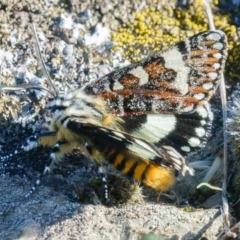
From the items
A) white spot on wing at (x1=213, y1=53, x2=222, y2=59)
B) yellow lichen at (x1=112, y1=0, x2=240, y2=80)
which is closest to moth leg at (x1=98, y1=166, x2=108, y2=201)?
white spot on wing at (x1=213, y1=53, x2=222, y2=59)

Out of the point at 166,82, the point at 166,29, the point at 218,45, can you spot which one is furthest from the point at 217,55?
the point at 166,29

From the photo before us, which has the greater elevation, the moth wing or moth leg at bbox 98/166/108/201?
the moth wing

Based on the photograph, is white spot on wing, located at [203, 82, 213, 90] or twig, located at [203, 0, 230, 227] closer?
twig, located at [203, 0, 230, 227]

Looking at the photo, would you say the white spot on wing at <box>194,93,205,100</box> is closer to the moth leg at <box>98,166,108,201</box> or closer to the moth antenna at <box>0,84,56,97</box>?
the moth leg at <box>98,166,108,201</box>

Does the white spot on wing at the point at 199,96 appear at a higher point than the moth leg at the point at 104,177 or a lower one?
higher

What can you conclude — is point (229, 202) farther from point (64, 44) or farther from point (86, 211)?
point (64, 44)

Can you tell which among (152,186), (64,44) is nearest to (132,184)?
(152,186)

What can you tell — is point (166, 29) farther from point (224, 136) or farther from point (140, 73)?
point (224, 136)

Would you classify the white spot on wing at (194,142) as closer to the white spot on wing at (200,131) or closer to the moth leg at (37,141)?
the white spot on wing at (200,131)

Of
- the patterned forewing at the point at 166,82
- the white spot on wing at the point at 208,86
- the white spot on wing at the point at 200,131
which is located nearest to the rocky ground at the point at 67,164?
the white spot on wing at the point at 200,131
